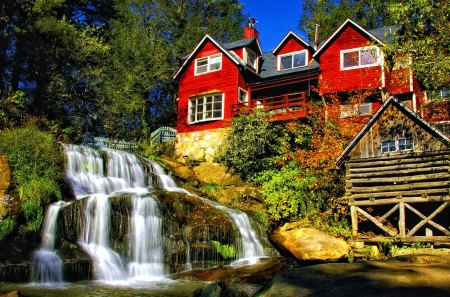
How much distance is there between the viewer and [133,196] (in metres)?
15.7

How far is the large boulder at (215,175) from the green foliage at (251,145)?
0.53m

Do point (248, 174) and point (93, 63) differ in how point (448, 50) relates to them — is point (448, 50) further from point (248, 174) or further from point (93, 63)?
point (93, 63)

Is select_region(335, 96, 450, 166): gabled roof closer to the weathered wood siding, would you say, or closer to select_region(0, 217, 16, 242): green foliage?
the weathered wood siding

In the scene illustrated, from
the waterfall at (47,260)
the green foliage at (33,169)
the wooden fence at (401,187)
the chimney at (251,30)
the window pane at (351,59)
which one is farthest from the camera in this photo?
the chimney at (251,30)

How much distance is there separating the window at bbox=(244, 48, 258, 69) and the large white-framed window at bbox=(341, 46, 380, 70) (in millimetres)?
7299

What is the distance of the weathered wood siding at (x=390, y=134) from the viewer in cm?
1603

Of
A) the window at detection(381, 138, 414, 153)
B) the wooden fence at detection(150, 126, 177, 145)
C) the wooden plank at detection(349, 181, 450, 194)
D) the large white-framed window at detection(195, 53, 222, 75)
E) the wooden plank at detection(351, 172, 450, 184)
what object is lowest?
the wooden plank at detection(349, 181, 450, 194)

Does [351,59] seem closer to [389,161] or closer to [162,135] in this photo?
[389,161]

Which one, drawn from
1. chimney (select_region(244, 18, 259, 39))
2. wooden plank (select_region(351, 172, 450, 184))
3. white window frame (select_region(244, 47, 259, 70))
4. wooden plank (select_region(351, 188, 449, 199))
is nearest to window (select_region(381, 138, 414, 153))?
wooden plank (select_region(351, 172, 450, 184))

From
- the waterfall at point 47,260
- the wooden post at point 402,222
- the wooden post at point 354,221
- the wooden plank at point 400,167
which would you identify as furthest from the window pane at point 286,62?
the waterfall at point 47,260

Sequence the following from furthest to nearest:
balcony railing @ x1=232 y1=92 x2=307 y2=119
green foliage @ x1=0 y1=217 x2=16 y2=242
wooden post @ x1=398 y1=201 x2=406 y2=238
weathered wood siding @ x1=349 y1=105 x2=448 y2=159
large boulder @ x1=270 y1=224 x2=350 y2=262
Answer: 1. balcony railing @ x1=232 y1=92 x2=307 y2=119
2. weathered wood siding @ x1=349 y1=105 x2=448 y2=159
3. wooden post @ x1=398 y1=201 x2=406 y2=238
4. large boulder @ x1=270 y1=224 x2=350 y2=262
5. green foliage @ x1=0 y1=217 x2=16 y2=242

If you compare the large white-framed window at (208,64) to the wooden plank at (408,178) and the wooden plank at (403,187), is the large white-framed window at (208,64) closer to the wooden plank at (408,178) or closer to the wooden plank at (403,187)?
the wooden plank at (408,178)

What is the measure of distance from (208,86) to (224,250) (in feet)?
57.3

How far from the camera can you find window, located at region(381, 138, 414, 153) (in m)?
16.4
